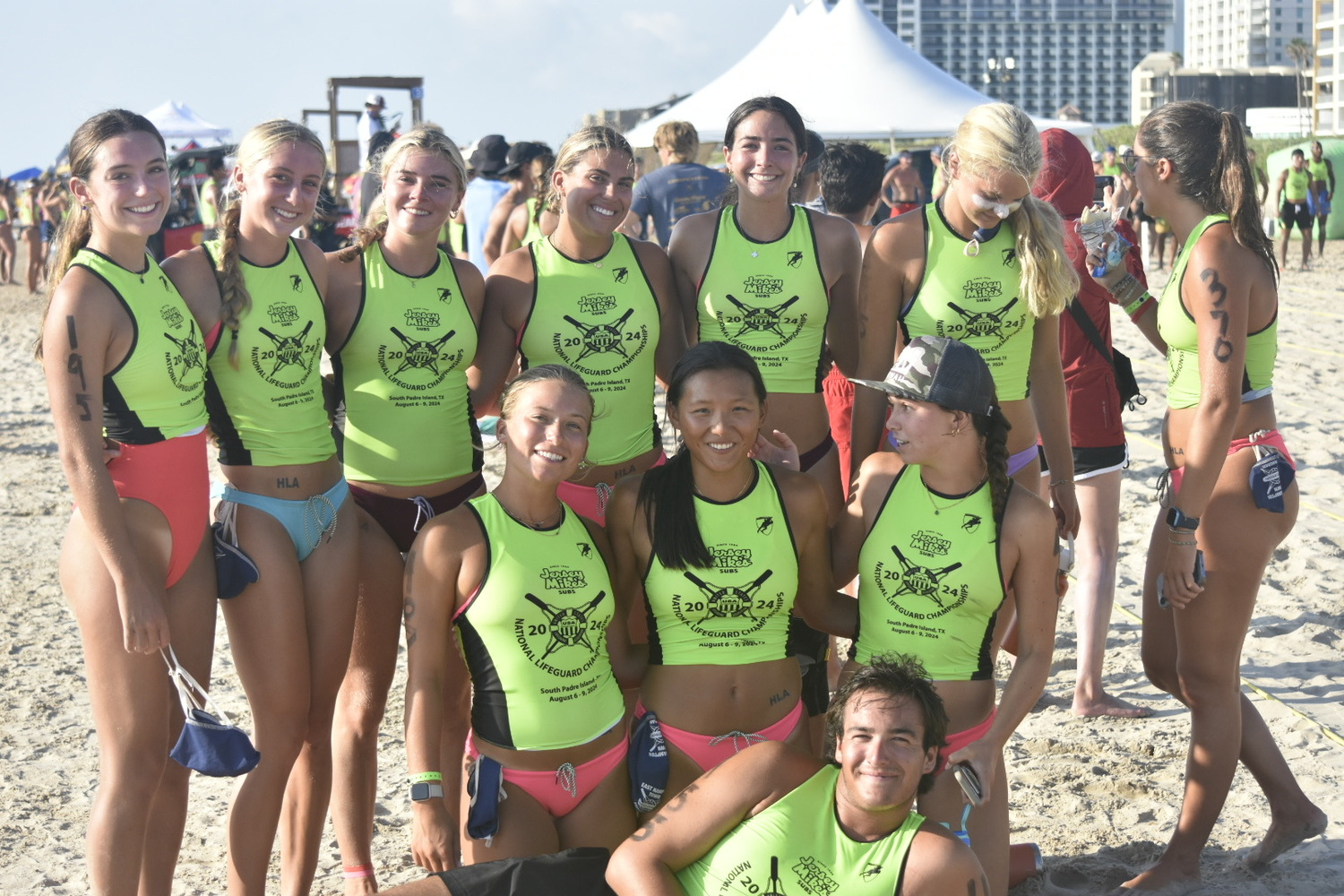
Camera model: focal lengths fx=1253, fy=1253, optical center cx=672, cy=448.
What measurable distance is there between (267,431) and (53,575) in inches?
168

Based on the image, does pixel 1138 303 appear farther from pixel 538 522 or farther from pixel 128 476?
pixel 128 476

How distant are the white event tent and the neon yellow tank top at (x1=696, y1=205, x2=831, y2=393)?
13.0 metres

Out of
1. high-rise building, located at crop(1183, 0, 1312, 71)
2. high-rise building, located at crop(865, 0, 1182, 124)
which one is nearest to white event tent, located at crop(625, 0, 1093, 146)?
high-rise building, located at crop(1183, 0, 1312, 71)

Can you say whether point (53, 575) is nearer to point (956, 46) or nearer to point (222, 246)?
point (222, 246)

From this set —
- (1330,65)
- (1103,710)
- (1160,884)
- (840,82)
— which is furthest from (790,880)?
(1330,65)

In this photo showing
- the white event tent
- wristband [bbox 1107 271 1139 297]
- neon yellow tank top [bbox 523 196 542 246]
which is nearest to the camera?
wristband [bbox 1107 271 1139 297]

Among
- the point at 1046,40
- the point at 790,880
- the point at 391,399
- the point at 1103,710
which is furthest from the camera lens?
the point at 1046,40

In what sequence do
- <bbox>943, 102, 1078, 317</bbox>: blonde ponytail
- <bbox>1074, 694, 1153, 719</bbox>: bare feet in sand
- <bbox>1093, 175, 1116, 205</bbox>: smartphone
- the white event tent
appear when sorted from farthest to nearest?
the white event tent → <bbox>1074, 694, 1153, 719</bbox>: bare feet in sand → <bbox>1093, 175, 1116, 205</bbox>: smartphone → <bbox>943, 102, 1078, 317</bbox>: blonde ponytail

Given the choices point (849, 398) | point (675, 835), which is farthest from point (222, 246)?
point (849, 398)

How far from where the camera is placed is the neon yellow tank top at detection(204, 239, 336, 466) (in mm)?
3166

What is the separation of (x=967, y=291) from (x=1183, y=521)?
2.81ft

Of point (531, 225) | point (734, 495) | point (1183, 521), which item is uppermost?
point (531, 225)

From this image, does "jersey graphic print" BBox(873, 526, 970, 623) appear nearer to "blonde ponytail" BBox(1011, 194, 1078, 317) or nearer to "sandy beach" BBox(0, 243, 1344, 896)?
"blonde ponytail" BBox(1011, 194, 1078, 317)

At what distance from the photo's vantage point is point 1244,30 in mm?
161000
